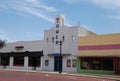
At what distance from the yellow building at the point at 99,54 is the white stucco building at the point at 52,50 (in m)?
1.68

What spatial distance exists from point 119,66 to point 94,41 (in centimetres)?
598

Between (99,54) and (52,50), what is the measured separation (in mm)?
11222

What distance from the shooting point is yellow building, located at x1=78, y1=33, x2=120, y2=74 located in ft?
116

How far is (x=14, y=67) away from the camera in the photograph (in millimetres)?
51750

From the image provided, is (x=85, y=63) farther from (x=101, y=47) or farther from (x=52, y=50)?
(x=52, y=50)

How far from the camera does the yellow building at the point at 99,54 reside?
35.5 meters

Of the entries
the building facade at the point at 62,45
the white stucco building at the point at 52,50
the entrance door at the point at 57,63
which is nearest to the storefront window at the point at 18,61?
the white stucco building at the point at 52,50

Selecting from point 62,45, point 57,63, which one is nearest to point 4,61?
point 57,63

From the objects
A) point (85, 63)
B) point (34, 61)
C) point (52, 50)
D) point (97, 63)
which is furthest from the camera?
point (34, 61)

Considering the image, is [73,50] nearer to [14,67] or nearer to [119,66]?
[119,66]

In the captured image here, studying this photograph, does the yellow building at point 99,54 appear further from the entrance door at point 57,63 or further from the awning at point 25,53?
the awning at point 25,53

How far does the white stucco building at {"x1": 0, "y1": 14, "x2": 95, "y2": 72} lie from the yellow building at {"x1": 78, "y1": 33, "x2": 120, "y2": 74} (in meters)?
1.68

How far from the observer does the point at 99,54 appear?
36.6 meters

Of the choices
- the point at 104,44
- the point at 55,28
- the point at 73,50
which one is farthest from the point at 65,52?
the point at 104,44
